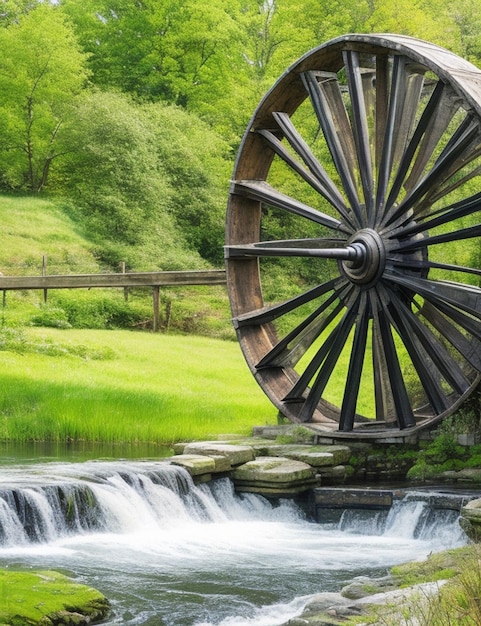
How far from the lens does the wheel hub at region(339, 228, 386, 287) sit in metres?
13.6

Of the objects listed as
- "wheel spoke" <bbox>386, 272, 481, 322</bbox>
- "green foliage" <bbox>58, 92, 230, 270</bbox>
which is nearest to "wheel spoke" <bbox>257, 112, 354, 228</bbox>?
"wheel spoke" <bbox>386, 272, 481, 322</bbox>

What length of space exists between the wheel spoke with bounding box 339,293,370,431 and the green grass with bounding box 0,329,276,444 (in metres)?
3.26

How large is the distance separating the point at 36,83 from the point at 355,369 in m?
27.4

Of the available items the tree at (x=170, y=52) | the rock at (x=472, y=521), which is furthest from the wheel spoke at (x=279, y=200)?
the tree at (x=170, y=52)

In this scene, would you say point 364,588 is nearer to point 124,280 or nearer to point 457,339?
point 457,339

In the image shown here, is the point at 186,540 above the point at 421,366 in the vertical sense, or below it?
below

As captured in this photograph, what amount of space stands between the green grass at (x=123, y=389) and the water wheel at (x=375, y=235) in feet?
8.88

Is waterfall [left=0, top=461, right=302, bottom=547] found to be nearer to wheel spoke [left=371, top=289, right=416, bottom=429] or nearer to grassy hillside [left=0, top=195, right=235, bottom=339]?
wheel spoke [left=371, top=289, right=416, bottom=429]

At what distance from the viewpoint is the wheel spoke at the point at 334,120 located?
14375mm

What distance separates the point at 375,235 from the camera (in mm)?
13695

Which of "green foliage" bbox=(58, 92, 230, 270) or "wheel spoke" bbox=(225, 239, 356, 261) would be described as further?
"green foliage" bbox=(58, 92, 230, 270)

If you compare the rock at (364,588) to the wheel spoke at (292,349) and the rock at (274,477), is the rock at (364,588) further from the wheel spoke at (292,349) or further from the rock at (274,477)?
the wheel spoke at (292,349)

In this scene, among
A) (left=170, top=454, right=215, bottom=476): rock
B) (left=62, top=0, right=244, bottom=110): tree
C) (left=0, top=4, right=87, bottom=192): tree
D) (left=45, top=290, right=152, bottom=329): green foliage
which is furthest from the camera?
(left=62, top=0, right=244, bottom=110): tree

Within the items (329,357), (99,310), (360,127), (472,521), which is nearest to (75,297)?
(99,310)
